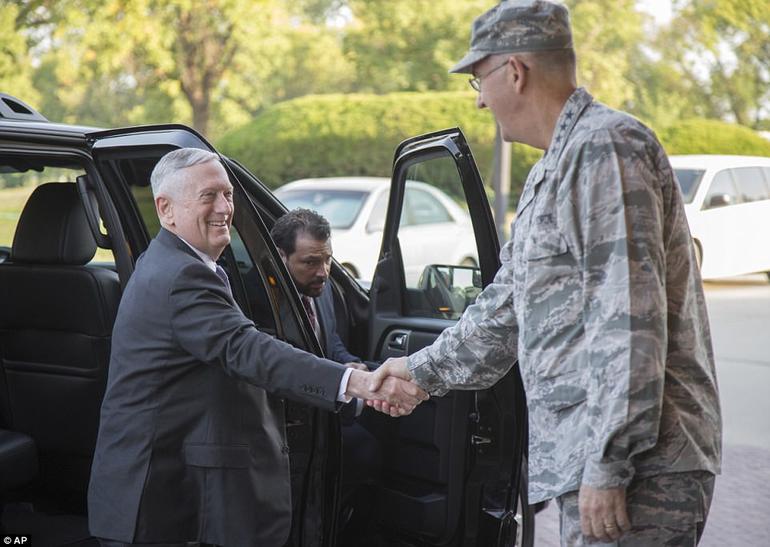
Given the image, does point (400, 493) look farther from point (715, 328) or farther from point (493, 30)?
point (715, 328)

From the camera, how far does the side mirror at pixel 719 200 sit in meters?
11.0

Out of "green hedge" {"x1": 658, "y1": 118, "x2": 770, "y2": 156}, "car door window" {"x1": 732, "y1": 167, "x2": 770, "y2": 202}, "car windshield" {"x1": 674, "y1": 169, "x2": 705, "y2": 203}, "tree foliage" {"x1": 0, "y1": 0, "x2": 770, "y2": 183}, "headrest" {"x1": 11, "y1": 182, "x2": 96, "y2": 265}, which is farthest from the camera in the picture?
"tree foliage" {"x1": 0, "y1": 0, "x2": 770, "y2": 183}

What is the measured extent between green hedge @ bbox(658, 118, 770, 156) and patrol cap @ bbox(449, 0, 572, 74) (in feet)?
33.9

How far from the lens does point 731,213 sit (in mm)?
10672

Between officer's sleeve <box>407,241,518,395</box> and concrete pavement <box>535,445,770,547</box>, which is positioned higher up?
officer's sleeve <box>407,241,518,395</box>

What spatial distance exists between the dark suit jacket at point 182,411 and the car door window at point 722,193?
888cm

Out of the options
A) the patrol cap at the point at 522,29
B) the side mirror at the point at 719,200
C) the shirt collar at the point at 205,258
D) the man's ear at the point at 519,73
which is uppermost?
the patrol cap at the point at 522,29

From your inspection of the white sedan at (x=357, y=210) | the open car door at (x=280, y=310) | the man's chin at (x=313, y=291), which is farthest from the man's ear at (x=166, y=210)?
the white sedan at (x=357, y=210)

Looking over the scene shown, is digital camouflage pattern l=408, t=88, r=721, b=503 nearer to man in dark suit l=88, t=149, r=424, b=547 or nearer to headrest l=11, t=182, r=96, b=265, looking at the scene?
man in dark suit l=88, t=149, r=424, b=547

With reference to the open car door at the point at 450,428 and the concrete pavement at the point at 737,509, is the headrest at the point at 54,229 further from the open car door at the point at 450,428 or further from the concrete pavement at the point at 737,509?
the concrete pavement at the point at 737,509

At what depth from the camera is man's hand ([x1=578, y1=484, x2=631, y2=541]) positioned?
2.29m

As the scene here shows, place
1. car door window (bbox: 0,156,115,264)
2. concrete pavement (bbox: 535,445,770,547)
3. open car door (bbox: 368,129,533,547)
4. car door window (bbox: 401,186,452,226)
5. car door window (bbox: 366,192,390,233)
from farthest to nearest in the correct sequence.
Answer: car door window (bbox: 366,192,390,233) → car door window (bbox: 401,186,452,226) → concrete pavement (bbox: 535,445,770,547) → car door window (bbox: 0,156,115,264) → open car door (bbox: 368,129,533,547)

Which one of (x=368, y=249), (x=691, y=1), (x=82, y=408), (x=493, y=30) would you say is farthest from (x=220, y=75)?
(x=493, y=30)

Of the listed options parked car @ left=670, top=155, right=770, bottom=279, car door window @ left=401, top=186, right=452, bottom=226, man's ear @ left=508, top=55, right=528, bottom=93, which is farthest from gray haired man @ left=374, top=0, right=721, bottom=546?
parked car @ left=670, top=155, right=770, bottom=279
